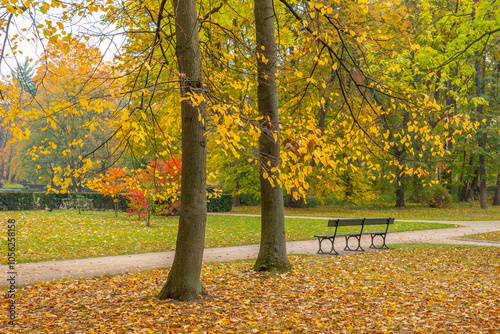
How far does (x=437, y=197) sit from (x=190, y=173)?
83.2ft

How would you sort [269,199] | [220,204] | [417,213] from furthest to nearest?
[220,204] < [417,213] < [269,199]

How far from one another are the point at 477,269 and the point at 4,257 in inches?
391

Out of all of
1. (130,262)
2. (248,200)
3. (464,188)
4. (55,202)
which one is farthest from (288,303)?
(464,188)

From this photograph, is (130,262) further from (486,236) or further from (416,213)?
(416,213)

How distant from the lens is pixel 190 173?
17.7 ft

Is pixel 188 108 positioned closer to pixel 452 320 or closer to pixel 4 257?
pixel 452 320

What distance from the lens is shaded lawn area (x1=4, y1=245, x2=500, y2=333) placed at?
15.0 ft

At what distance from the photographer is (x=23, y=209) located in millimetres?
24688

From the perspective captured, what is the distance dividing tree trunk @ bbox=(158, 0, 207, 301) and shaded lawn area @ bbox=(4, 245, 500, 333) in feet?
1.27

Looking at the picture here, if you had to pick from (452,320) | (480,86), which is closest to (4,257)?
(452,320)

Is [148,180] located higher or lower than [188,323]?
higher

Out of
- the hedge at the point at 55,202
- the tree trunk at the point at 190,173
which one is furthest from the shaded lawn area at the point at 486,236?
the hedge at the point at 55,202

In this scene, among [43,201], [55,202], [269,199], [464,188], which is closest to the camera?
[269,199]

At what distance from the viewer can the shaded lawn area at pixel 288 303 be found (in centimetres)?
456
